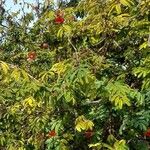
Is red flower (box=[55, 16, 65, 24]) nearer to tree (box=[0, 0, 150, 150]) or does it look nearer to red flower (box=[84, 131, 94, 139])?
tree (box=[0, 0, 150, 150])

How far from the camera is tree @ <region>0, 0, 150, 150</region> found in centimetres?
437

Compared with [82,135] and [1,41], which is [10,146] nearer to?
[82,135]

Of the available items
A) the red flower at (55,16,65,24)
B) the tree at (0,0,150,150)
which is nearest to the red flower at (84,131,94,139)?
the tree at (0,0,150,150)

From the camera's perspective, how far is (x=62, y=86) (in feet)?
14.3

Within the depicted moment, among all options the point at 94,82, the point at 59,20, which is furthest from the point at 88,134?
the point at 59,20

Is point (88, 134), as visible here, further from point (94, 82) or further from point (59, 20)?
point (59, 20)

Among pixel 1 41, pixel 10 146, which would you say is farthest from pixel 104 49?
pixel 1 41

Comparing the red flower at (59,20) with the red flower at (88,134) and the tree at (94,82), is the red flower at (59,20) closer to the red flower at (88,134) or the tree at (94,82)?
the tree at (94,82)

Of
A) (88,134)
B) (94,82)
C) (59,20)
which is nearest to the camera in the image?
(94,82)

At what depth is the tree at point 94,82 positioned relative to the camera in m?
4.37

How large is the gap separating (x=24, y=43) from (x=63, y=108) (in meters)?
6.21

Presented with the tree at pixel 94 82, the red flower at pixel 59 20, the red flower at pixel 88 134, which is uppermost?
the red flower at pixel 59 20

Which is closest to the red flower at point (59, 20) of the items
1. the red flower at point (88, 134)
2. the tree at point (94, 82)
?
the tree at point (94, 82)

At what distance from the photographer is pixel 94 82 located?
433 centimetres
